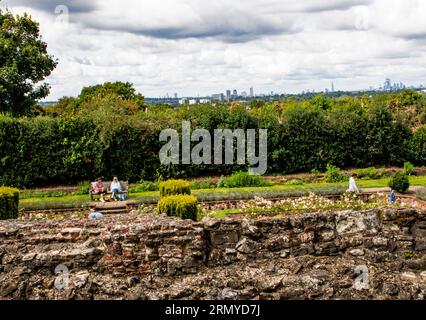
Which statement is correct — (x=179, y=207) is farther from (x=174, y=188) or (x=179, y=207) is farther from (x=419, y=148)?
(x=419, y=148)

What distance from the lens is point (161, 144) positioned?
26.1 m

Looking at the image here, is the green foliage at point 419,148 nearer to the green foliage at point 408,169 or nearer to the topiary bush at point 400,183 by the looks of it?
the green foliage at point 408,169

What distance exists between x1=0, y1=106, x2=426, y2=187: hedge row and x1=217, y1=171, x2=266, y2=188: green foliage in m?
2.53

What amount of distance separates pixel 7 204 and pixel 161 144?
10162 millimetres

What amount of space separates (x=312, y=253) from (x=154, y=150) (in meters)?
18.8

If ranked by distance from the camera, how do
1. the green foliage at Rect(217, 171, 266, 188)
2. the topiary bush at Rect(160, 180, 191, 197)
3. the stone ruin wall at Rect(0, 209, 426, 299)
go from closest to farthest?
1. the stone ruin wall at Rect(0, 209, 426, 299)
2. the topiary bush at Rect(160, 180, 191, 197)
3. the green foliage at Rect(217, 171, 266, 188)

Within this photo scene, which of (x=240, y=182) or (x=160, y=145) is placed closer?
(x=240, y=182)

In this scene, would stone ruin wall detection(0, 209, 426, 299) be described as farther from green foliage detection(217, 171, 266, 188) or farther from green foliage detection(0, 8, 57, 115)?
green foliage detection(0, 8, 57, 115)

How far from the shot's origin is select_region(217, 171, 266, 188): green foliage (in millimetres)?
23500

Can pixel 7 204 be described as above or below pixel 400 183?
below

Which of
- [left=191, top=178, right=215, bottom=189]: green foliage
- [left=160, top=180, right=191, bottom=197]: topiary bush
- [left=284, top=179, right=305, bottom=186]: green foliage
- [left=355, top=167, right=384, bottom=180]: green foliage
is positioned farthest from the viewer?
[left=355, top=167, right=384, bottom=180]: green foliage

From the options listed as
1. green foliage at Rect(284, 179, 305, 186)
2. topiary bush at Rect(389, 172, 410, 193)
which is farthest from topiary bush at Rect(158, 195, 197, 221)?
green foliage at Rect(284, 179, 305, 186)

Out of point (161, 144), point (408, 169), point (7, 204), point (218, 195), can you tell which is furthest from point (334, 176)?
point (7, 204)
